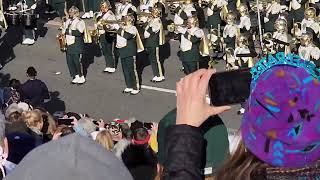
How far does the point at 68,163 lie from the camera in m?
1.88

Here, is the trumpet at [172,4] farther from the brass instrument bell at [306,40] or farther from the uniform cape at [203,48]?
the brass instrument bell at [306,40]

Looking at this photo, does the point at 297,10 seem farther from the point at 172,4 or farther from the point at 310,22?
the point at 172,4

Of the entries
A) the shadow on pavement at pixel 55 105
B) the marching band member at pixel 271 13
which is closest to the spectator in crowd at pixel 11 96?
the shadow on pavement at pixel 55 105

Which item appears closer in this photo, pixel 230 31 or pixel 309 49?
pixel 309 49

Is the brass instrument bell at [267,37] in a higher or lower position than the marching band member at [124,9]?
lower

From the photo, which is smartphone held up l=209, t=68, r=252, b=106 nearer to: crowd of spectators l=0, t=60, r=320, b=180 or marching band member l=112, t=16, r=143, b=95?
crowd of spectators l=0, t=60, r=320, b=180

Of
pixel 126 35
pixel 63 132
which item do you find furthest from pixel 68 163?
pixel 126 35

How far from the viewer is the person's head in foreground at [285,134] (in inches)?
83.5

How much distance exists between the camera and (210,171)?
Result: 265cm

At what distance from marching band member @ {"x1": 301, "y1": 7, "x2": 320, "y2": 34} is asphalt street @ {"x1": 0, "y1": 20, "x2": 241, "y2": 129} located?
1.56 m

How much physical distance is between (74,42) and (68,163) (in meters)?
11.5

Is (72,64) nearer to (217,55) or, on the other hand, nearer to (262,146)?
(217,55)

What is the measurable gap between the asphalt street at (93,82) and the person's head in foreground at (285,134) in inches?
348

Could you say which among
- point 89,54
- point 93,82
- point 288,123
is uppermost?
point 288,123
